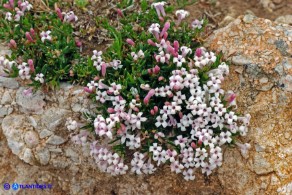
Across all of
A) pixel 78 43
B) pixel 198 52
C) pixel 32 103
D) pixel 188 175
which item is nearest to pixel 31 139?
A: pixel 32 103

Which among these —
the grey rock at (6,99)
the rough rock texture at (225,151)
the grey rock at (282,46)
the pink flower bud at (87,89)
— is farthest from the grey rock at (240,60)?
the grey rock at (6,99)

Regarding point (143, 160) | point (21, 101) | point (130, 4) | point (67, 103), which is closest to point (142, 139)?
point (143, 160)

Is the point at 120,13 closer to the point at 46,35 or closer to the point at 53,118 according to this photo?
the point at 46,35

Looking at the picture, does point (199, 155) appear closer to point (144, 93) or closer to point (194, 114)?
point (194, 114)

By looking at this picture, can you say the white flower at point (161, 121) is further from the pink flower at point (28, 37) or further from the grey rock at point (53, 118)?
the pink flower at point (28, 37)

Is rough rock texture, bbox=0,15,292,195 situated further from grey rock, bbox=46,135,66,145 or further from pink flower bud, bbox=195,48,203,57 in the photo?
pink flower bud, bbox=195,48,203,57

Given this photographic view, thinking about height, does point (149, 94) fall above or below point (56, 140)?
above

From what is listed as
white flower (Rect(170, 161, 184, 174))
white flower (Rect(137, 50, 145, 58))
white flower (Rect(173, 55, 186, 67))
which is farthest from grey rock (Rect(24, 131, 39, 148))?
white flower (Rect(173, 55, 186, 67))
